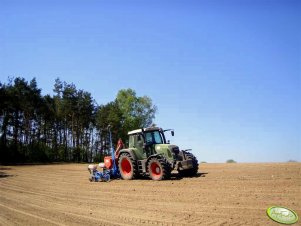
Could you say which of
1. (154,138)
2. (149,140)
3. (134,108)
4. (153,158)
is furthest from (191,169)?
(134,108)

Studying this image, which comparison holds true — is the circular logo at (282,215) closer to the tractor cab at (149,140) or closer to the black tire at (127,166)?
the tractor cab at (149,140)

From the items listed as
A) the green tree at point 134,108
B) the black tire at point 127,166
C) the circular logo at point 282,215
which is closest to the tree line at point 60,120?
the green tree at point 134,108

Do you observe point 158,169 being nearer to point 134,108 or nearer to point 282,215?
point 282,215

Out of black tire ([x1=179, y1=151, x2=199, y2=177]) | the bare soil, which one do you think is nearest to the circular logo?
the bare soil

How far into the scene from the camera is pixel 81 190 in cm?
1470

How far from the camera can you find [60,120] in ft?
191

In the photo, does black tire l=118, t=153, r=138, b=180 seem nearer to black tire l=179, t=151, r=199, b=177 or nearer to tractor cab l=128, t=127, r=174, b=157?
tractor cab l=128, t=127, r=174, b=157

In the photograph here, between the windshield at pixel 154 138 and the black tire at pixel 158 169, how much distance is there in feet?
4.57

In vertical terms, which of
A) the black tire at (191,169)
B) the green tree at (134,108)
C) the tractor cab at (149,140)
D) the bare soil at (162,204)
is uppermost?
the green tree at (134,108)

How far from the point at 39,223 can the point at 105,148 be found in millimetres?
51691

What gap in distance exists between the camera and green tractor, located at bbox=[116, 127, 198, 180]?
51.2 ft

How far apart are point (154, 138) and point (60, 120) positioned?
44074 millimetres

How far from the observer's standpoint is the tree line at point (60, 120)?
163 ft

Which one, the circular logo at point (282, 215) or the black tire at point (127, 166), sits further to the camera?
the black tire at point (127, 166)
